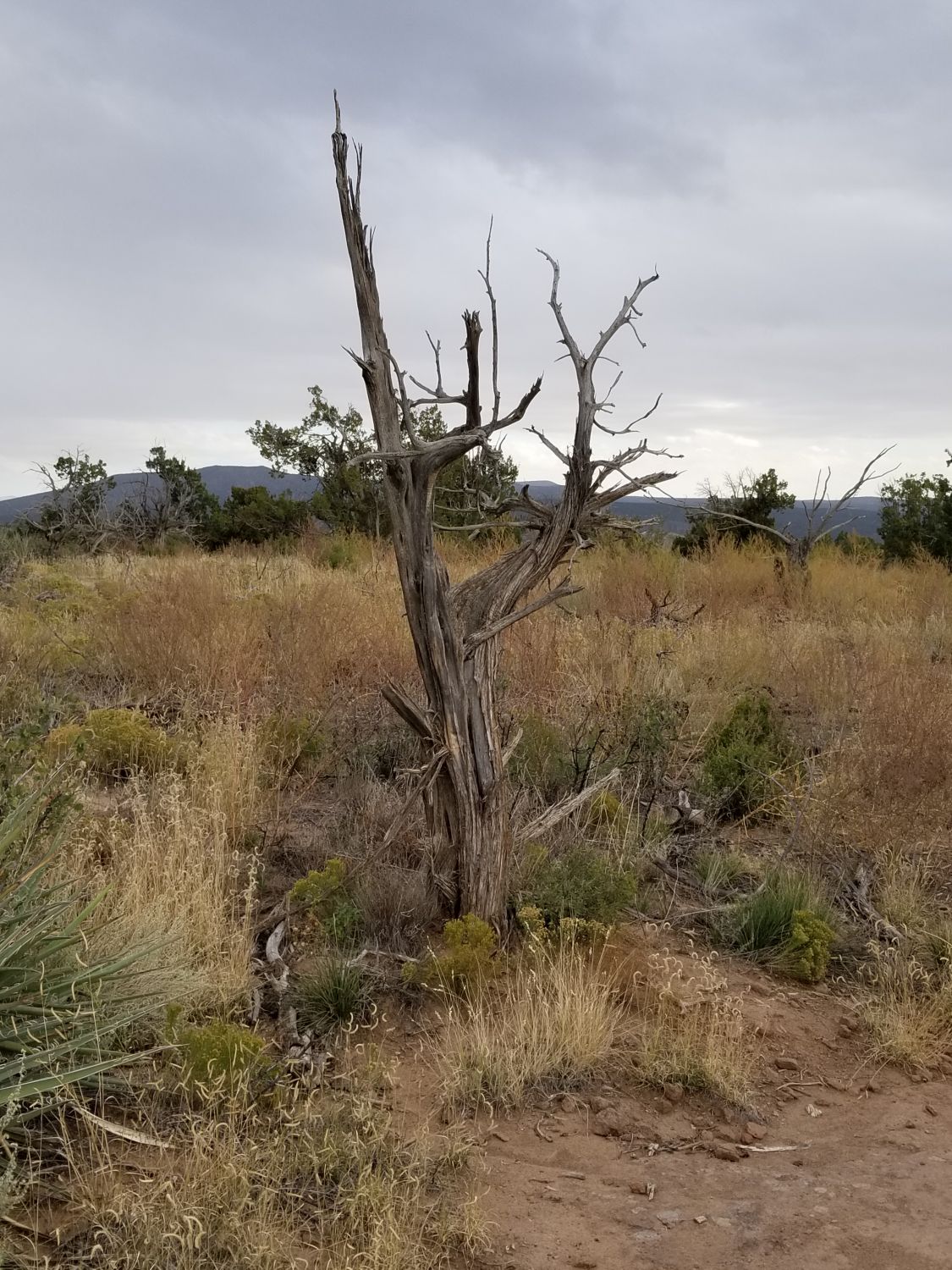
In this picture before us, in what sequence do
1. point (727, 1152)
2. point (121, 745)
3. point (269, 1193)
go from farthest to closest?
point (121, 745) → point (727, 1152) → point (269, 1193)

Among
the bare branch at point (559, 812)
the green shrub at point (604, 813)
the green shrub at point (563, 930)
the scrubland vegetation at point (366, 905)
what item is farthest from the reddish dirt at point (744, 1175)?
the green shrub at point (604, 813)

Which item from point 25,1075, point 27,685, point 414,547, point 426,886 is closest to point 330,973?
point 426,886

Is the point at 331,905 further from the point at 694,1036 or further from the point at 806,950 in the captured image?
the point at 806,950

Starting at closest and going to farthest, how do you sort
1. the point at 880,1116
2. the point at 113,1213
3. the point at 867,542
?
the point at 113,1213, the point at 880,1116, the point at 867,542

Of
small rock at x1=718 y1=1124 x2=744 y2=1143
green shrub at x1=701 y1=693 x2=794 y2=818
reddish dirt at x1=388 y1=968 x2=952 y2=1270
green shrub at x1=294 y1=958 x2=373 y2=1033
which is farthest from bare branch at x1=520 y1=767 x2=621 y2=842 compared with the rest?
green shrub at x1=701 y1=693 x2=794 y2=818

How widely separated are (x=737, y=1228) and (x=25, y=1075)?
6.59 feet

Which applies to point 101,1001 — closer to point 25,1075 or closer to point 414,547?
point 25,1075

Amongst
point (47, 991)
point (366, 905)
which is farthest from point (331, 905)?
point (47, 991)

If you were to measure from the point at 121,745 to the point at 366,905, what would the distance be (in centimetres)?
200

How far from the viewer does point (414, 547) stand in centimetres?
372

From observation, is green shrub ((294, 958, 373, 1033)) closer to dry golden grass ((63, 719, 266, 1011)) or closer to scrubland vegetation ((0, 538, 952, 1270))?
scrubland vegetation ((0, 538, 952, 1270))

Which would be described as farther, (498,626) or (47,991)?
(498,626)

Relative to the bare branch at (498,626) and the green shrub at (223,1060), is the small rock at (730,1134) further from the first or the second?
the bare branch at (498,626)

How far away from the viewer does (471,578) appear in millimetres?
4145
